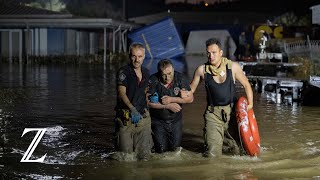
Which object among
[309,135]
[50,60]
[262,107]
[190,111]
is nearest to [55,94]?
[190,111]

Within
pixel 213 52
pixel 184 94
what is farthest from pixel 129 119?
pixel 213 52

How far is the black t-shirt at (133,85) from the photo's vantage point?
7871 millimetres

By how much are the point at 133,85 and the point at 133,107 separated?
0.98 feet

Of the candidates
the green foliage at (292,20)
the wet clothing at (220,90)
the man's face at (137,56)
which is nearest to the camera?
the man's face at (137,56)

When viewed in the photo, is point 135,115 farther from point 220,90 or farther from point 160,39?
point 160,39

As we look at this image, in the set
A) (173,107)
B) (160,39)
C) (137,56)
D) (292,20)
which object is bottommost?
(173,107)

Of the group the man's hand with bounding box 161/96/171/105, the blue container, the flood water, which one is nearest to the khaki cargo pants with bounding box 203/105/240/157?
the flood water

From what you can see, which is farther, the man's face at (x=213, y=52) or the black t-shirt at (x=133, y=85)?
the man's face at (x=213, y=52)

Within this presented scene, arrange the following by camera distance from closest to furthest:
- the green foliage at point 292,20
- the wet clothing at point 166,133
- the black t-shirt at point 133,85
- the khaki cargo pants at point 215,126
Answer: the black t-shirt at point 133,85
the khaki cargo pants at point 215,126
the wet clothing at point 166,133
the green foliage at point 292,20

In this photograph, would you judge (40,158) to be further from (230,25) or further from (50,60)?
(230,25)

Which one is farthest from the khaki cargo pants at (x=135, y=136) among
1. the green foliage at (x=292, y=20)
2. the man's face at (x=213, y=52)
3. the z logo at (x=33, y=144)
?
the green foliage at (x=292, y=20)

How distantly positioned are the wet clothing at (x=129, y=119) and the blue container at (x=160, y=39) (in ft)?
114

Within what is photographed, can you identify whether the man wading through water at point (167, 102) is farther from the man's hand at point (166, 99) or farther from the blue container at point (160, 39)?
the blue container at point (160, 39)

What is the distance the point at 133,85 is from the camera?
792 cm
